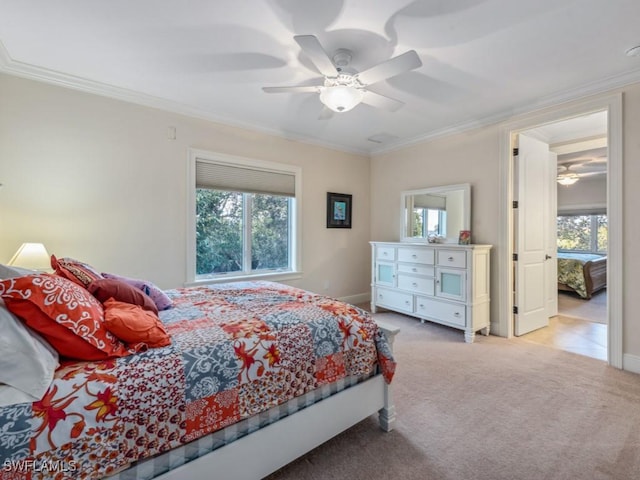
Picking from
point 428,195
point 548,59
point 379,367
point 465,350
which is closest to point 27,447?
point 379,367

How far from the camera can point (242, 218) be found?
3898 millimetres

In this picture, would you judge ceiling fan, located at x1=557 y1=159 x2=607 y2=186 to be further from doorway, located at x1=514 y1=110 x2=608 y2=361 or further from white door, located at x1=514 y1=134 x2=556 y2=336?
white door, located at x1=514 y1=134 x2=556 y2=336

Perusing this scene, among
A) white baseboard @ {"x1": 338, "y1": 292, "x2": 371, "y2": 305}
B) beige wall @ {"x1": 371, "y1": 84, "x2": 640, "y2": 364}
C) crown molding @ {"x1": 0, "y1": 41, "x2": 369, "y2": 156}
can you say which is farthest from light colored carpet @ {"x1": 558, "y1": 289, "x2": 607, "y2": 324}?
crown molding @ {"x1": 0, "y1": 41, "x2": 369, "y2": 156}

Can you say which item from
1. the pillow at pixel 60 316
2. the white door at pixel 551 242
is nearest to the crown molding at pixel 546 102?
the white door at pixel 551 242

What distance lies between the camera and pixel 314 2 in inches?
69.6

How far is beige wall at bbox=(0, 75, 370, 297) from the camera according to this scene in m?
2.53

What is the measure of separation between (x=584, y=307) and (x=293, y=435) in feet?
18.0

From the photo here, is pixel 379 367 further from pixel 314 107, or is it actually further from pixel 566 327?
pixel 566 327

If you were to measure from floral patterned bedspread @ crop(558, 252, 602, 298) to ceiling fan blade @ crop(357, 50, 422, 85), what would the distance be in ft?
18.2

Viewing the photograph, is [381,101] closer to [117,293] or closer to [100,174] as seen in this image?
[117,293]

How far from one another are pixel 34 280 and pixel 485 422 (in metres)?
2.49

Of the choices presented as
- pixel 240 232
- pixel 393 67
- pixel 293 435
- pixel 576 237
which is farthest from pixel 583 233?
pixel 293 435

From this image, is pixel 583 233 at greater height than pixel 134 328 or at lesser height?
greater

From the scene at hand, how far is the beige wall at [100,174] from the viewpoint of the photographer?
253 centimetres
